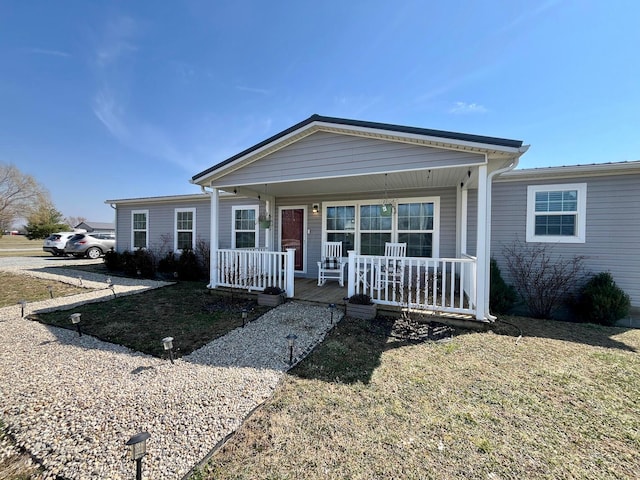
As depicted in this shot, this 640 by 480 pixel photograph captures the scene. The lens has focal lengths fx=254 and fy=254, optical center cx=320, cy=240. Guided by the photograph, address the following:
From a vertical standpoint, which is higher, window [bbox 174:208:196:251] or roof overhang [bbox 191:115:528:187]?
roof overhang [bbox 191:115:528:187]

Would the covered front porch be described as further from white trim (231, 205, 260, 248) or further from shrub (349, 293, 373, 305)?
shrub (349, 293, 373, 305)

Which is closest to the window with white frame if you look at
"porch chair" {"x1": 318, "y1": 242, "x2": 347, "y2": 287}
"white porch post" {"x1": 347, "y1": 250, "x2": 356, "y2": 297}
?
"porch chair" {"x1": 318, "y1": 242, "x2": 347, "y2": 287}

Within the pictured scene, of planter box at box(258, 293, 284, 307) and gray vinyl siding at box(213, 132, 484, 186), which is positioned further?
planter box at box(258, 293, 284, 307)

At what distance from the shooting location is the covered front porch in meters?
4.18

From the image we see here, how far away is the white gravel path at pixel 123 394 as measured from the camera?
1.67 m

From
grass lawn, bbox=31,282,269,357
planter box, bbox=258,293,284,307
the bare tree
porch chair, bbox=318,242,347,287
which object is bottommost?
grass lawn, bbox=31,282,269,357

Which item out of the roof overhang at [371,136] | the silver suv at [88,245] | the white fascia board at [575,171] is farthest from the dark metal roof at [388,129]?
the silver suv at [88,245]

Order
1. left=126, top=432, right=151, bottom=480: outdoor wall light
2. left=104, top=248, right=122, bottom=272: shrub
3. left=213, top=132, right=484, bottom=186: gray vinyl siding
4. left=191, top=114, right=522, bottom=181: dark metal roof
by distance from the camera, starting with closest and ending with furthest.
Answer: left=126, top=432, right=151, bottom=480: outdoor wall light → left=191, top=114, right=522, bottom=181: dark metal roof → left=213, top=132, right=484, bottom=186: gray vinyl siding → left=104, top=248, right=122, bottom=272: shrub

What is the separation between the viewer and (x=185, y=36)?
7.43 m

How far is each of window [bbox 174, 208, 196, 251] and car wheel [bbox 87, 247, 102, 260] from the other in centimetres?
812

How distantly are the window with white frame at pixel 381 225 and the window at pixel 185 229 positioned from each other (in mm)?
5229

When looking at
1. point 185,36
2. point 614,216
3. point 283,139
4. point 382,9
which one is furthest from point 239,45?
point 614,216

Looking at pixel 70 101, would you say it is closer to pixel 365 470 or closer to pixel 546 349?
pixel 365 470

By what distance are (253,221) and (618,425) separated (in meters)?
7.97
